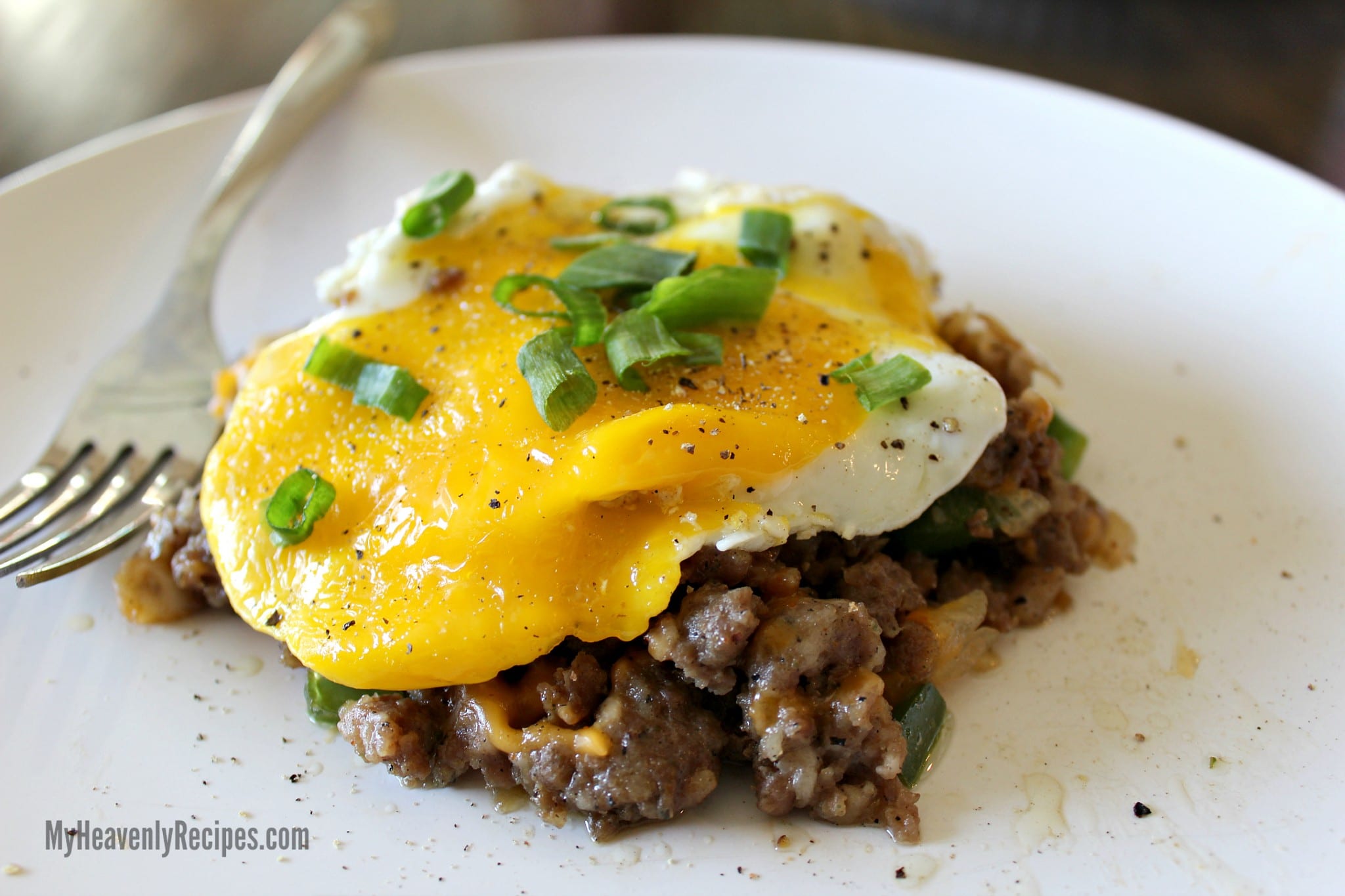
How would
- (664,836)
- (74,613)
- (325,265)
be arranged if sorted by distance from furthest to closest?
(325,265)
(74,613)
(664,836)

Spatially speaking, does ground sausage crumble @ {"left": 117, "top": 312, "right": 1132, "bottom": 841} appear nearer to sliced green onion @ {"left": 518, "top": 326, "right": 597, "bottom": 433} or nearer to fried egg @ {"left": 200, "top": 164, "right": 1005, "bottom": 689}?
fried egg @ {"left": 200, "top": 164, "right": 1005, "bottom": 689}

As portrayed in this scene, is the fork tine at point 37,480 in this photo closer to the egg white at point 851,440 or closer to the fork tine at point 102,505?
the fork tine at point 102,505

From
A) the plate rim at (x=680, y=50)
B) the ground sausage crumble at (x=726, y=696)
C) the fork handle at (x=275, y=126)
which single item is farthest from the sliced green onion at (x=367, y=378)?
the plate rim at (x=680, y=50)

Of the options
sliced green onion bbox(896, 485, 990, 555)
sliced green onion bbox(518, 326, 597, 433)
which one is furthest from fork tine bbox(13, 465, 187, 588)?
sliced green onion bbox(896, 485, 990, 555)

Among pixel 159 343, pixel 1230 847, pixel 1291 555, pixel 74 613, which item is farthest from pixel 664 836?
pixel 159 343

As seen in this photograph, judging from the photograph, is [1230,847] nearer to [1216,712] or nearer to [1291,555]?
[1216,712]

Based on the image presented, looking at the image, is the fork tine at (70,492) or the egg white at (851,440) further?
the fork tine at (70,492)

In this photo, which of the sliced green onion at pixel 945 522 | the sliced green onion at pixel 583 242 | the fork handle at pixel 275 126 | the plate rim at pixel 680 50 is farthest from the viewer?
the plate rim at pixel 680 50
